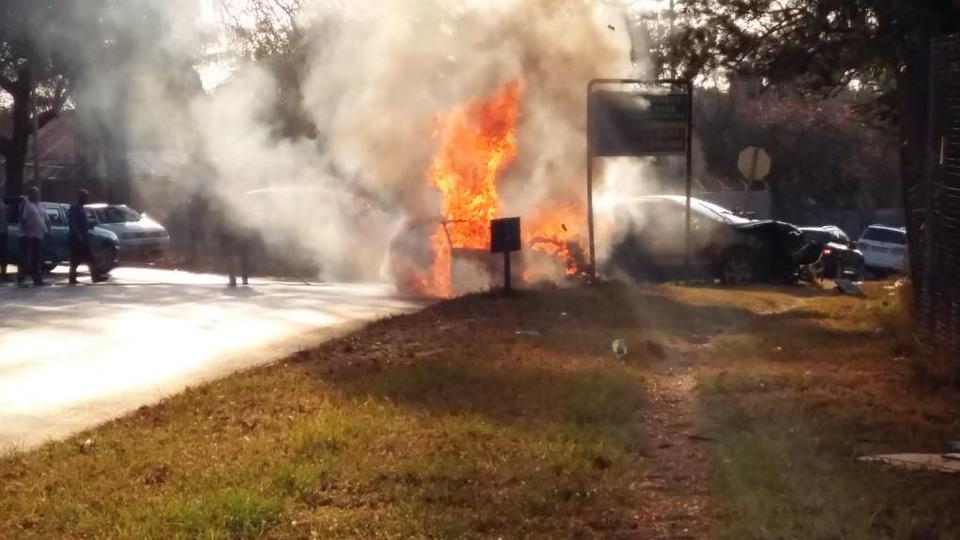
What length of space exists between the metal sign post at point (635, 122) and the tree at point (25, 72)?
16.6 meters

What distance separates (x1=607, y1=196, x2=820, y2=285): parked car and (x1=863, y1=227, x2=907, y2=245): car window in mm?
12783

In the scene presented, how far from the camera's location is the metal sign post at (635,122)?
747 inches

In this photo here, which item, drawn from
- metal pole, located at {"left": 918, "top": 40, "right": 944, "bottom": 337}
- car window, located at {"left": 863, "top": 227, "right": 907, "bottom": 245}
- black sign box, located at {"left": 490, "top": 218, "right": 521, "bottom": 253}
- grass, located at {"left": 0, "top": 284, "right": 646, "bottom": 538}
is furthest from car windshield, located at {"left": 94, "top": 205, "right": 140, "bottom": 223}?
metal pole, located at {"left": 918, "top": 40, "right": 944, "bottom": 337}

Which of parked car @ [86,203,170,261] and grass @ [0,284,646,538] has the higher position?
parked car @ [86,203,170,261]

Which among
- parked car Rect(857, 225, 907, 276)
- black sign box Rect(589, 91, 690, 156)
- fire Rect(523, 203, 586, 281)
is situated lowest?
parked car Rect(857, 225, 907, 276)

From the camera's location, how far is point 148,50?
1245 inches

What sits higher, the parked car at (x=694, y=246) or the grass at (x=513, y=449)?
the parked car at (x=694, y=246)

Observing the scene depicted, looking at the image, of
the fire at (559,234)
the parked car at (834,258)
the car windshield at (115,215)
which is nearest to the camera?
the fire at (559,234)

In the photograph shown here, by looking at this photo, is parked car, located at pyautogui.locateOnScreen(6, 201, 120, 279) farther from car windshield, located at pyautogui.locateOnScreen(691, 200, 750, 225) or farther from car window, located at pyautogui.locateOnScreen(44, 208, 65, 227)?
car windshield, located at pyautogui.locateOnScreen(691, 200, 750, 225)

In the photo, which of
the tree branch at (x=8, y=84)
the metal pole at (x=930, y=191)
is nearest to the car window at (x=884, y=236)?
the tree branch at (x=8, y=84)

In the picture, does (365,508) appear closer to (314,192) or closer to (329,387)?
(329,387)

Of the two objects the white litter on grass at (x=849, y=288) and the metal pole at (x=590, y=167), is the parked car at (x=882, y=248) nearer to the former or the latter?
the white litter on grass at (x=849, y=288)

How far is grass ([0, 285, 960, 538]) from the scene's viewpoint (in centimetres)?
595

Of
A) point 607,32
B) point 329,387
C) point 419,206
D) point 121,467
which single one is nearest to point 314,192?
point 419,206
